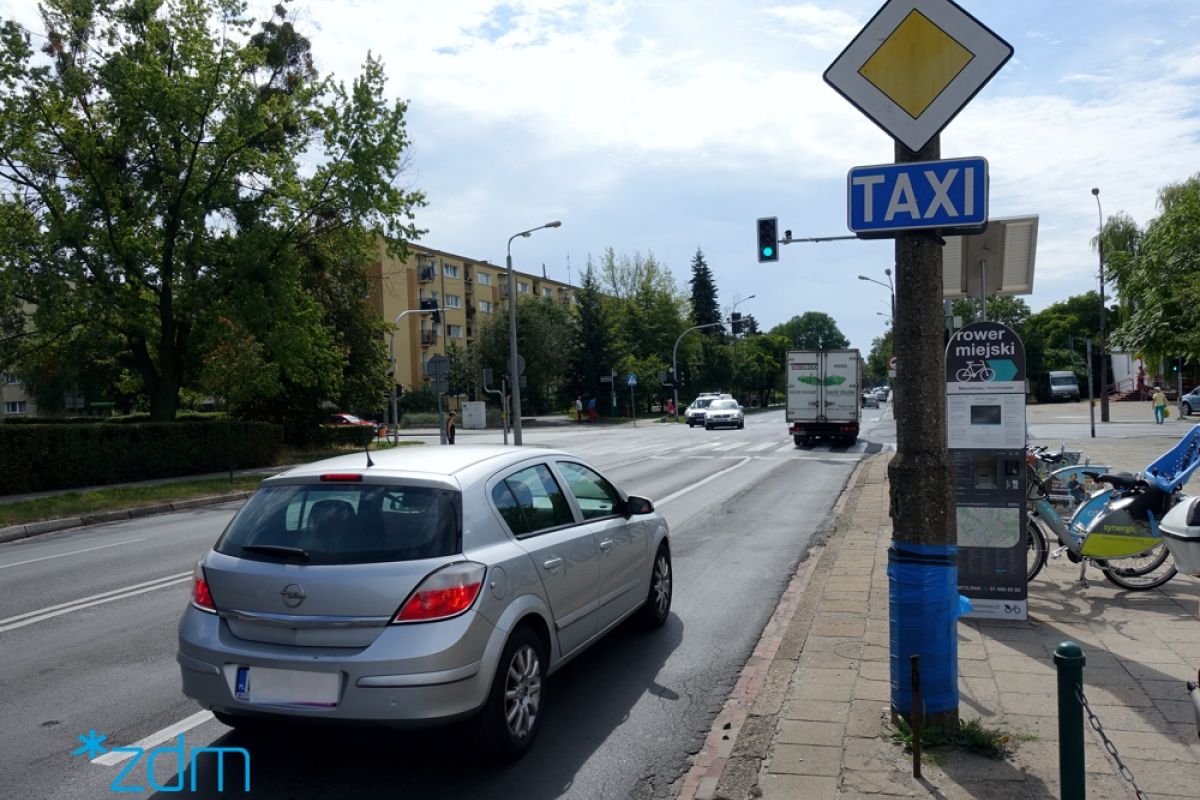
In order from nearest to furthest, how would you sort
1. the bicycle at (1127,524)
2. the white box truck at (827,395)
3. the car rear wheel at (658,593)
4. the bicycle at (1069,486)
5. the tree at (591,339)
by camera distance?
the car rear wheel at (658,593) → the bicycle at (1127,524) → the bicycle at (1069,486) → the white box truck at (827,395) → the tree at (591,339)

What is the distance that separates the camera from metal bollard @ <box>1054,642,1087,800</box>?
2842mm

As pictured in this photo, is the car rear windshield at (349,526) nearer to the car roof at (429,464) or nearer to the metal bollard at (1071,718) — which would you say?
the car roof at (429,464)

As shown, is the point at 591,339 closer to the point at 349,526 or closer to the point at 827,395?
the point at 827,395

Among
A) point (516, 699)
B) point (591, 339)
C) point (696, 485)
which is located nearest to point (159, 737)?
point (516, 699)

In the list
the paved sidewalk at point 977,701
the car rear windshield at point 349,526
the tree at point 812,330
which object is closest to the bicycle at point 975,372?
the paved sidewalk at point 977,701

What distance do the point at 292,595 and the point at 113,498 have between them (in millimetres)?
16263

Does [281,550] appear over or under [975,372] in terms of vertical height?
under

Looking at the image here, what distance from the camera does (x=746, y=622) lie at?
23.3 feet

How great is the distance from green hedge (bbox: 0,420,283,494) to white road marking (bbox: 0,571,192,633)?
41.8 ft

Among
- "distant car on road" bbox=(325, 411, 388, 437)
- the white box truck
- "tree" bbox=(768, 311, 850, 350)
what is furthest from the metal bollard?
"tree" bbox=(768, 311, 850, 350)

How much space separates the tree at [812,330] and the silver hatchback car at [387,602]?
15679cm

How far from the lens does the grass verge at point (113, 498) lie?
51.1ft

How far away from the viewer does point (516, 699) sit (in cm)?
431

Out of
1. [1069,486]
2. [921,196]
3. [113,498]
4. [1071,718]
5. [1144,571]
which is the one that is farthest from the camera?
[113,498]
